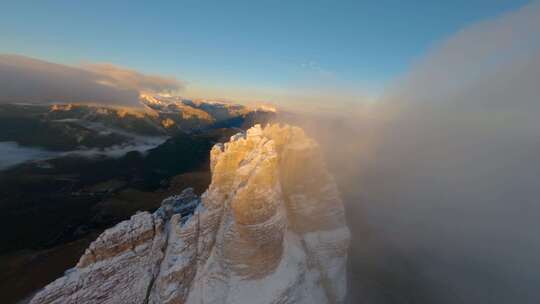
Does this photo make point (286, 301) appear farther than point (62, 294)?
Yes

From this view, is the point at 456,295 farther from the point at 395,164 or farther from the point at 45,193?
the point at 45,193

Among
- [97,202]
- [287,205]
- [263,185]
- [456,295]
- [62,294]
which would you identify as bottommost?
[97,202]

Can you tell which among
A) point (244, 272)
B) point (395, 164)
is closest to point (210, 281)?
point (244, 272)

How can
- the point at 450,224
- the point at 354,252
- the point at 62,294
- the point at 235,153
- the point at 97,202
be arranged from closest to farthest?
the point at 62,294, the point at 235,153, the point at 354,252, the point at 450,224, the point at 97,202

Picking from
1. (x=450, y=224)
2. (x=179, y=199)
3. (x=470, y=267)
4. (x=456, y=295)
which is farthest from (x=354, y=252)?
(x=450, y=224)

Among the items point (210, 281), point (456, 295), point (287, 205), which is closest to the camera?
point (210, 281)

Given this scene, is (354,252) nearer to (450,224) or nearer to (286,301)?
(286,301)

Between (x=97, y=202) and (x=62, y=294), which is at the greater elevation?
(x=62, y=294)
